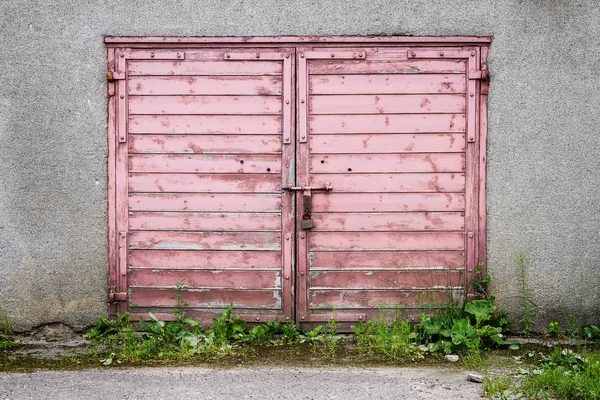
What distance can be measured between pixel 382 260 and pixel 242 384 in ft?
5.39

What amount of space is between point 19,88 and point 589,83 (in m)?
4.70

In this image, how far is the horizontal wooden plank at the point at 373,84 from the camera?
5188 millimetres

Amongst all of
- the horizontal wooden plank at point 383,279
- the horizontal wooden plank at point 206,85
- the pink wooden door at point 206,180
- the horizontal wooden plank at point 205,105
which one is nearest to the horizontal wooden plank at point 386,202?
the pink wooden door at point 206,180

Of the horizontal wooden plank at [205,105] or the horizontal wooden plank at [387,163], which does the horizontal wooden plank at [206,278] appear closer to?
the horizontal wooden plank at [387,163]

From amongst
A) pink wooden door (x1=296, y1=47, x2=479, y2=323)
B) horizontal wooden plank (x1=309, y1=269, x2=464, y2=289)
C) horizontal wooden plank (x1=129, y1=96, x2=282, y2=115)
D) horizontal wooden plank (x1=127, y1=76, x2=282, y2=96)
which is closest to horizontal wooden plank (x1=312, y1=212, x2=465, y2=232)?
pink wooden door (x1=296, y1=47, x2=479, y2=323)

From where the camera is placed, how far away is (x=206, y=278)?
17.3ft

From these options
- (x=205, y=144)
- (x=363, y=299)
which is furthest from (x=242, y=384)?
(x=205, y=144)

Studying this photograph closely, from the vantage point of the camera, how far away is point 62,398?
4.07m

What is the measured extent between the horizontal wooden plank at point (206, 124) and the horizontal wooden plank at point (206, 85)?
0.65 feet

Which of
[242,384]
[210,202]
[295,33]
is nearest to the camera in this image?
[242,384]

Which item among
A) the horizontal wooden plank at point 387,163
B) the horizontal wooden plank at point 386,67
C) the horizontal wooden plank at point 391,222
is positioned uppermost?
the horizontal wooden plank at point 386,67

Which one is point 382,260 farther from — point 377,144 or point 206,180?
point 206,180

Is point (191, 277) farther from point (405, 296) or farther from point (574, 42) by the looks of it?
point (574, 42)

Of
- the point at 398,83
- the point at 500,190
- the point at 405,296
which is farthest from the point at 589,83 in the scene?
the point at 405,296
